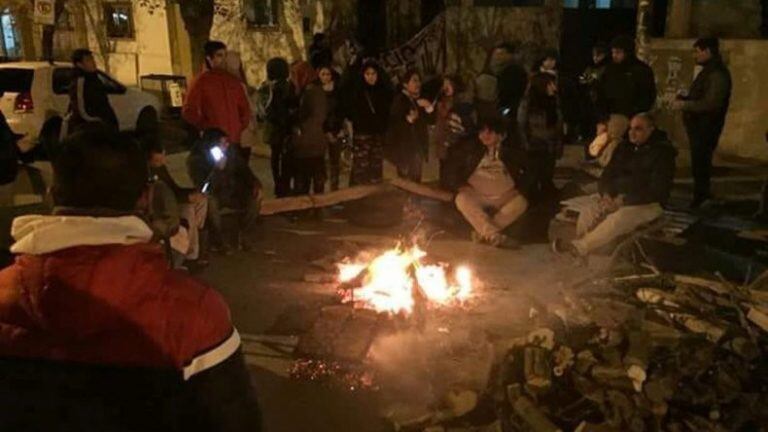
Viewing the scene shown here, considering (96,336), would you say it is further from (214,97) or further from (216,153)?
(214,97)

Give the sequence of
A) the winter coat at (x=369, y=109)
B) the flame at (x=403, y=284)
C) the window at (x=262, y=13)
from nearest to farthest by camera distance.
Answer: the flame at (x=403, y=284) < the winter coat at (x=369, y=109) < the window at (x=262, y=13)

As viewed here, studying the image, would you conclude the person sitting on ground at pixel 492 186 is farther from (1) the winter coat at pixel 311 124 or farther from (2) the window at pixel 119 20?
(2) the window at pixel 119 20

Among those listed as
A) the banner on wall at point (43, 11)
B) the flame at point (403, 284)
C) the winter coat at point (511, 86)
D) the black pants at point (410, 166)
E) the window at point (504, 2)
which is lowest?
the flame at point (403, 284)

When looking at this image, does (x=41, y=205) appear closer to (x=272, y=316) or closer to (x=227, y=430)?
(x=272, y=316)

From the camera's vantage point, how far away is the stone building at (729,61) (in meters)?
11.4

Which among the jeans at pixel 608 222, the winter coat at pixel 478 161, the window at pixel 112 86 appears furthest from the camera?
the window at pixel 112 86

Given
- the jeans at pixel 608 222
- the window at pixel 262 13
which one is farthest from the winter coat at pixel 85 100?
the window at pixel 262 13

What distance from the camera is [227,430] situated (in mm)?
1896

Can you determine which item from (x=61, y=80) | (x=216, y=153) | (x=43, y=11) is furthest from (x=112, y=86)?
(x=216, y=153)

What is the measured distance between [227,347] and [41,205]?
870 centimetres

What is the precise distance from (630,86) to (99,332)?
8.42 m

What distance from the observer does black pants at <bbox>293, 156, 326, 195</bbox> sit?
28.4ft

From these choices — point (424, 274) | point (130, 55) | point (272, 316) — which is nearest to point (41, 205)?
point (272, 316)

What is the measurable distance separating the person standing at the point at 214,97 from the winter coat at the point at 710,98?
18.3ft
